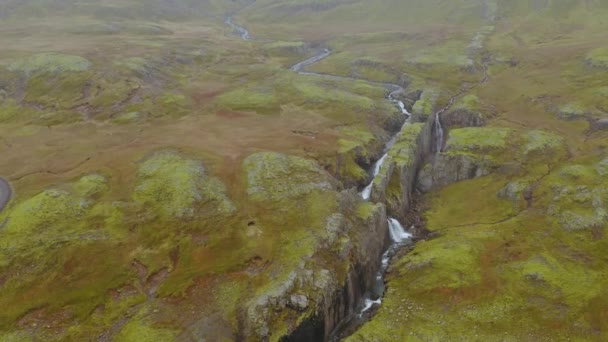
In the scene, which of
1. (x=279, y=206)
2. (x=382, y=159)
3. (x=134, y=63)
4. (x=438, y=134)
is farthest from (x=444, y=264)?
(x=134, y=63)

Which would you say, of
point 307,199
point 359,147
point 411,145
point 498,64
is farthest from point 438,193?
point 498,64

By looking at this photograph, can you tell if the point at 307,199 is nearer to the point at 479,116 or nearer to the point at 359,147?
the point at 359,147

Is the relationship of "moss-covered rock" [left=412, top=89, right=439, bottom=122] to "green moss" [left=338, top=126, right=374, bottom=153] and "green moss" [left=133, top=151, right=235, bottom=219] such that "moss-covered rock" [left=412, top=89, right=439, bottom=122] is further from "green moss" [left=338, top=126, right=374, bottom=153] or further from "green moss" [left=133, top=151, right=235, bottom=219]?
"green moss" [left=133, top=151, right=235, bottom=219]

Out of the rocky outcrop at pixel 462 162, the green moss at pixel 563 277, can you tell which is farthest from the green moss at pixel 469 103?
the green moss at pixel 563 277

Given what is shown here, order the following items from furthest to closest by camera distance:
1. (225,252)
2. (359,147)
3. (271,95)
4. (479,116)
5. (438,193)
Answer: (271,95), (479,116), (359,147), (438,193), (225,252)

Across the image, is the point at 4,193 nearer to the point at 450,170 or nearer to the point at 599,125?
the point at 450,170

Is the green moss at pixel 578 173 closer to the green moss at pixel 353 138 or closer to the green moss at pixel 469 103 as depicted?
the green moss at pixel 469 103
